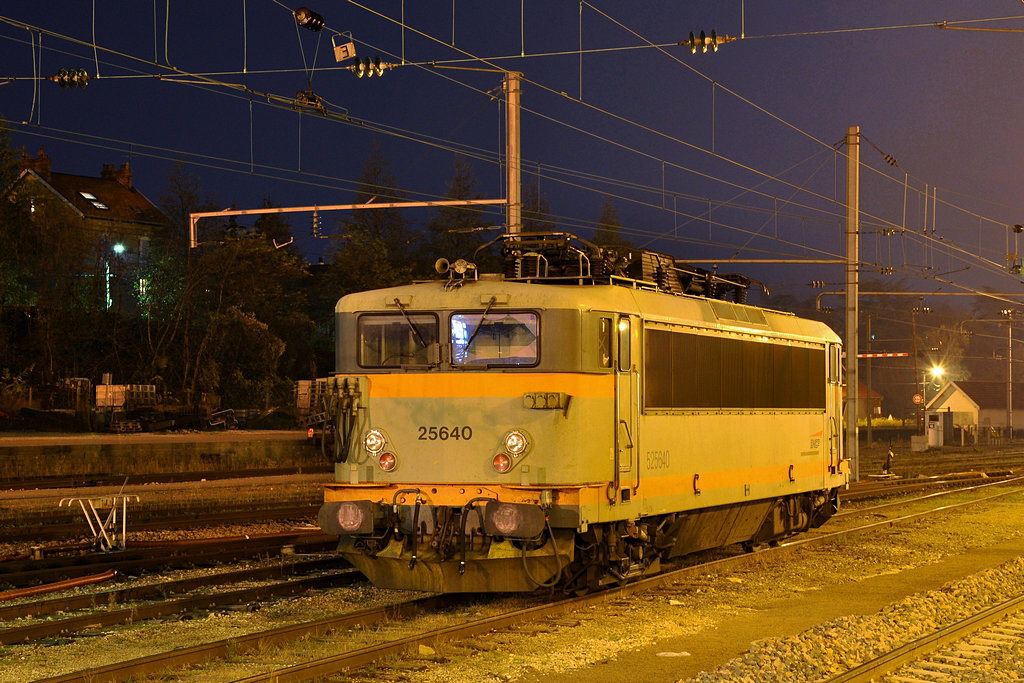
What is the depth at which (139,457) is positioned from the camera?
1313 inches

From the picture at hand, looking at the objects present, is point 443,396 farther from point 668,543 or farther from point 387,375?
point 668,543

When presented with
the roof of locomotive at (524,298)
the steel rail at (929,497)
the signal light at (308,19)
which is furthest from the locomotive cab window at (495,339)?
the steel rail at (929,497)

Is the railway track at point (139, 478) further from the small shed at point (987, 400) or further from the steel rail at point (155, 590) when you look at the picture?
the small shed at point (987, 400)

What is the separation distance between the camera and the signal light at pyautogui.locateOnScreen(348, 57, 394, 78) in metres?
23.0

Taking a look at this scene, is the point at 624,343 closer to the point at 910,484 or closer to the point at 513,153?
the point at 513,153

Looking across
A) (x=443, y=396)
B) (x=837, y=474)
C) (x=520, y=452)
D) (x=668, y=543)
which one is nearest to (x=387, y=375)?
(x=443, y=396)

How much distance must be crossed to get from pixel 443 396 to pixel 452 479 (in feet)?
2.77

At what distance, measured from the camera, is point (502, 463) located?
12219 millimetres

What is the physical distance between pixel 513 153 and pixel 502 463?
39.4 ft

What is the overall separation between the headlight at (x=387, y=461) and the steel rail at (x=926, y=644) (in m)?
5.01

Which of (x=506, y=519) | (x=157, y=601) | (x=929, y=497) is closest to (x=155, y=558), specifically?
(x=157, y=601)

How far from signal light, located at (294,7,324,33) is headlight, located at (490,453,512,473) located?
33.0 feet

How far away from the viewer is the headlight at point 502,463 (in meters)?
12.2

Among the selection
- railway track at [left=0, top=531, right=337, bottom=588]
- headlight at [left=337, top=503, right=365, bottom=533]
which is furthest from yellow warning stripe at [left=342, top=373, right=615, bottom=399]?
railway track at [left=0, top=531, right=337, bottom=588]
